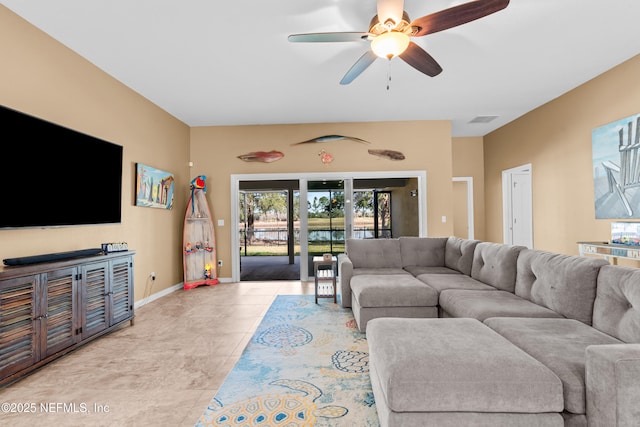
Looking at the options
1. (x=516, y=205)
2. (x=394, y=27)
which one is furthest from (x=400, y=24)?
(x=516, y=205)

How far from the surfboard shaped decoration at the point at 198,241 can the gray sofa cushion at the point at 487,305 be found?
12.9ft

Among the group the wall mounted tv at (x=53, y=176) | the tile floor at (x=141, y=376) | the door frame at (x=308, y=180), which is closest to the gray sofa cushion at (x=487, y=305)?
the tile floor at (x=141, y=376)

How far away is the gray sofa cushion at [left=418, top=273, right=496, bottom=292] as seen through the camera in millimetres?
2883

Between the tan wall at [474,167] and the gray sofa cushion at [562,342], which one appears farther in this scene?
the tan wall at [474,167]

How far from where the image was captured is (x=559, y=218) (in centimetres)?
470

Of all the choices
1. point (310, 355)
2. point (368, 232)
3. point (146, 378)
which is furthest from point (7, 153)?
point (368, 232)

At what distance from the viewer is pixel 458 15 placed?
6.81ft

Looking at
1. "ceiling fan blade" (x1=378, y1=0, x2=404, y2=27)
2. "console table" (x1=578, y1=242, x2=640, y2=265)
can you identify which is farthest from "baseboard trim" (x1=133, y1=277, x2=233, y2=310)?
"console table" (x1=578, y1=242, x2=640, y2=265)

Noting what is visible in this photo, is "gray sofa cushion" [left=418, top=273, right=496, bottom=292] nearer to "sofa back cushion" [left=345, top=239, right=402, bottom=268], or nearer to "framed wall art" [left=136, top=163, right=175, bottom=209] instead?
"sofa back cushion" [left=345, top=239, right=402, bottom=268]

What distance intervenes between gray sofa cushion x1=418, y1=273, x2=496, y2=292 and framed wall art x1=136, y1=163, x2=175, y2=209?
3682 millimetres

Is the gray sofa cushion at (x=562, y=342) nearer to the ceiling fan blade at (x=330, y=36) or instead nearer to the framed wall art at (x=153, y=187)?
the ceiling fan blade at (x=330, y=36)

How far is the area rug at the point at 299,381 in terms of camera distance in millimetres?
1753

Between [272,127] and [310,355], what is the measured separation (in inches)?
167

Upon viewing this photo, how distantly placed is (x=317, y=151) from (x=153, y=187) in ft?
8.95
